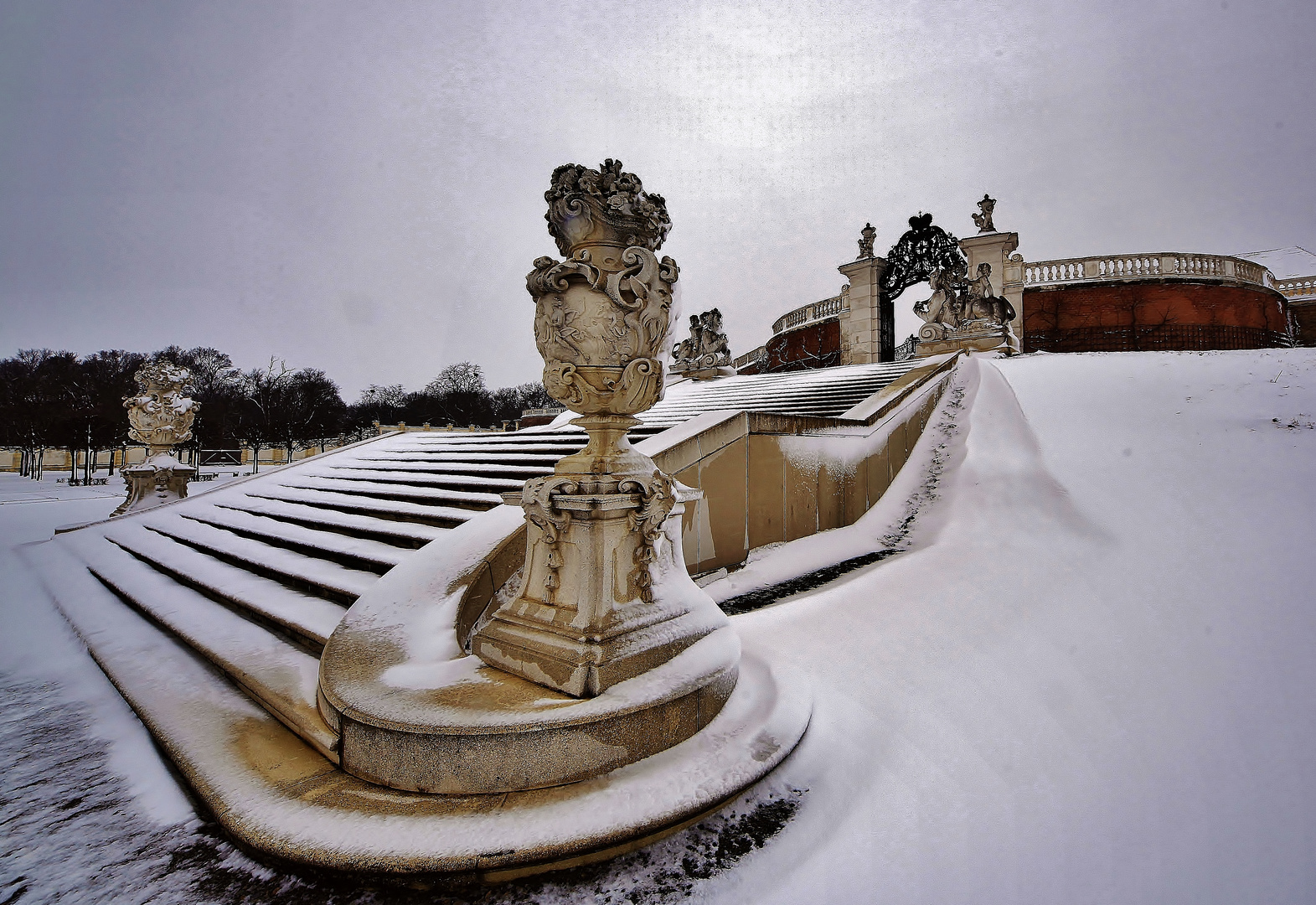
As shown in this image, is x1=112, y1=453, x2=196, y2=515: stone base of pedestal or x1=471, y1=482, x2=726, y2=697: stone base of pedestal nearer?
x1=471, y1=482, x2=726, y2=697: stone base of pedestal

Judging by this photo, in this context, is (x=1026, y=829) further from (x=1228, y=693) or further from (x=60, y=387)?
(x=60, y=387)

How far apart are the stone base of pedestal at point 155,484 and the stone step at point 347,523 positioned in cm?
350

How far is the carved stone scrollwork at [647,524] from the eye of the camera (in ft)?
9.19

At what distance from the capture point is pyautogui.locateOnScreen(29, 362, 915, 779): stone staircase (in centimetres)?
344

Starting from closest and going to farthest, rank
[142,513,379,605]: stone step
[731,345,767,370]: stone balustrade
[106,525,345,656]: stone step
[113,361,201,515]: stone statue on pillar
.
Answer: [106,525,345,656]: stone step, [142,513,379,605]: stone step, [113,361,201,515]: stone statue on pillar, [731,345,767,370]: stone balustrade

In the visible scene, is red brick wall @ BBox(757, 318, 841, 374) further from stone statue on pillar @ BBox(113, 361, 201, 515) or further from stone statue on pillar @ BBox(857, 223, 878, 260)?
stone statue on pillar @ BBox(113, 361, 201, 515)

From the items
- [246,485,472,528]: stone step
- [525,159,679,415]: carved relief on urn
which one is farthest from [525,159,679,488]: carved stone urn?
[246,485,472,528]: stone step

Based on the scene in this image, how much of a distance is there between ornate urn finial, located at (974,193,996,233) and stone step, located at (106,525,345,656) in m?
23.7

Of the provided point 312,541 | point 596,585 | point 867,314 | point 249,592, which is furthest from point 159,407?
point 867,314

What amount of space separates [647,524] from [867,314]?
20685 millimetres

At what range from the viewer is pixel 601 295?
2.83 m

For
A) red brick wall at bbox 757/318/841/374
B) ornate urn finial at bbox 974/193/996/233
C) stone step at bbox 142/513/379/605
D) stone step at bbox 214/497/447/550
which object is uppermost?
ornate urn finial at bbox 974/193/996/233

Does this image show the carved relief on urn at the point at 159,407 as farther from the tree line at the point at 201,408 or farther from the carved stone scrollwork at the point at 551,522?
the carved stone scrollwork at the point at 551,522

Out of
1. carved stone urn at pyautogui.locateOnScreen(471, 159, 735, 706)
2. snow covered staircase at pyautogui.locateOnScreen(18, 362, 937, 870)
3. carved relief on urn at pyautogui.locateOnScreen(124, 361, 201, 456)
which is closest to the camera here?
snow covered staircase at pyautogui.locateOnScreen(18, 362, 937, 870)
